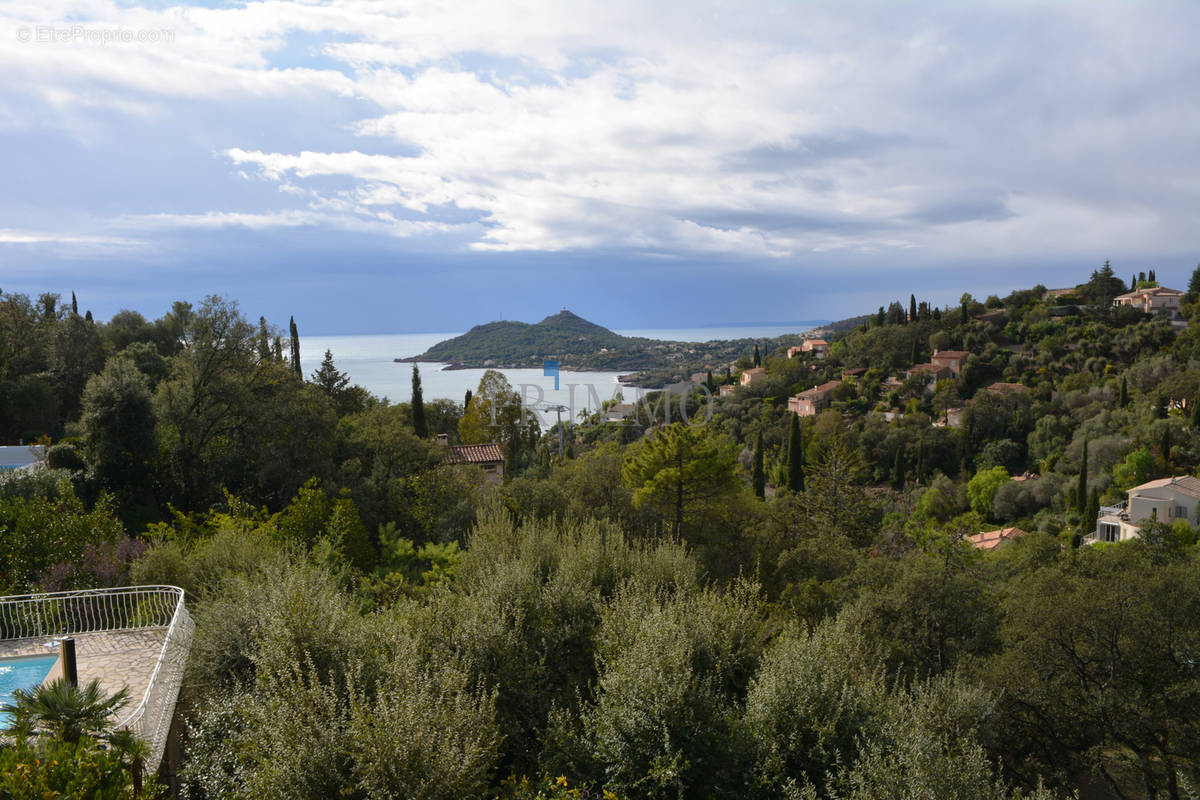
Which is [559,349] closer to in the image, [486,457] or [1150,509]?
[486,457]

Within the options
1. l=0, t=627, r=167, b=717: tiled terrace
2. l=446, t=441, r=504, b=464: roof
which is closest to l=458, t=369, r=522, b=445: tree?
l=446, t=441, r=504, b=464: roof

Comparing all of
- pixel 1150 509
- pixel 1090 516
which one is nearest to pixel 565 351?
pixel 1090 516

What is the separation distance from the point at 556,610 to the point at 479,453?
755 inches

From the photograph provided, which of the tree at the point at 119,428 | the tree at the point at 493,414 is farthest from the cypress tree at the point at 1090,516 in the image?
the tree at the point at 119,428

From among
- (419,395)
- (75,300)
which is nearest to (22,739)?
(419,395)

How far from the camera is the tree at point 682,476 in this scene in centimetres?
1730

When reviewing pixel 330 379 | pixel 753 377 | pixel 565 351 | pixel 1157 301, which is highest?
pixel 1157 301

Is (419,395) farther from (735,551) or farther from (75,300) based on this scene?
(75,300)

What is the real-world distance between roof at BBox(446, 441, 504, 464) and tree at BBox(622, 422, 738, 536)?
9947 mm

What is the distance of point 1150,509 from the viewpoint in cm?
3412

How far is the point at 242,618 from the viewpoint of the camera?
7.31 metres

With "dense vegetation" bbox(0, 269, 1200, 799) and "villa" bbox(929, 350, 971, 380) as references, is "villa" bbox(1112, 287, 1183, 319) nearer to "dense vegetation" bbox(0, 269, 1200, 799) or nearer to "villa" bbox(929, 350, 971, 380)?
"villa" bbox(929, 350, 971, 380)

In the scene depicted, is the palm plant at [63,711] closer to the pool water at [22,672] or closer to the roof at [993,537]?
the pool water at [22,672]

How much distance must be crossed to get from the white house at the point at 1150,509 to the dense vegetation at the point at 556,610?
8599 mm
